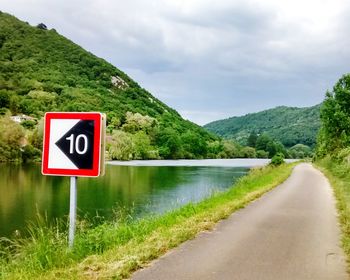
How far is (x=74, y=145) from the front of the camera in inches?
223

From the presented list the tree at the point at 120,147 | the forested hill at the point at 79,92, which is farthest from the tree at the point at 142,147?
the tree at the point at 120,147

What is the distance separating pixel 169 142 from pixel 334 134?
87327 mm

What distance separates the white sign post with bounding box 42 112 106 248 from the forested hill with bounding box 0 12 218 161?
72310mm

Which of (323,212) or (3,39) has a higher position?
(3,39)

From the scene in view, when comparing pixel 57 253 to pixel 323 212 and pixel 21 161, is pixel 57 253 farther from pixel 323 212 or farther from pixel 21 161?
pixel 21 161

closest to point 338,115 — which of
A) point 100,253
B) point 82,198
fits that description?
point 82,198

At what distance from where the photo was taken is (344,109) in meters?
33.9

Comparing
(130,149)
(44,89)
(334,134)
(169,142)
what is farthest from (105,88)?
(334,134)

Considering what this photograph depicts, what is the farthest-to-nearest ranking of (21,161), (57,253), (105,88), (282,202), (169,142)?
(105,88) < (169,142) < (21,161) < (282,202) < (57,253)

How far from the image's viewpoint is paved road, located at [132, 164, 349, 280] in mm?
6023

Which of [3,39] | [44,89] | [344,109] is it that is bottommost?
[344,109]

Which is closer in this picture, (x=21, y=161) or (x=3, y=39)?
(x=21, y=161)

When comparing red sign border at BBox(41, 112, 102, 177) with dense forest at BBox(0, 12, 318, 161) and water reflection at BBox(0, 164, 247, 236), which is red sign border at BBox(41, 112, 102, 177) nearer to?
water reflection at BBox(0, 164, 247, 236)

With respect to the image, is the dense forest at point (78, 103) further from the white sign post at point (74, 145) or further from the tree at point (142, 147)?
the white sign post at point (74, 145)
